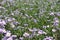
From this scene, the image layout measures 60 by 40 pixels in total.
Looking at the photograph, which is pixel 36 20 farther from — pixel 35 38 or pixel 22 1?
pixel 22 1

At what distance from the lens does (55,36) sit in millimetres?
4355

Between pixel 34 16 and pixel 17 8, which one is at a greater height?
pixel 17 8

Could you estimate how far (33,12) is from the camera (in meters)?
5.49

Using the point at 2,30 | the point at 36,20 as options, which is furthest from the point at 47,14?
the point at 2,30

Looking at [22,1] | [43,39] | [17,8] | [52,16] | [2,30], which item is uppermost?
[22,1]

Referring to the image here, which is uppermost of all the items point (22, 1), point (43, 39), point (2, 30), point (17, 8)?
point (22, 1)

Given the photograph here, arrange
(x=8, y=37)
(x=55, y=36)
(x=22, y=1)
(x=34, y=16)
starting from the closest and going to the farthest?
(x=8, y=37) < (x=55, y=36) < (x=34, y=16) < (x=22, y=1)

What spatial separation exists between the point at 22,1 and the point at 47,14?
134cm

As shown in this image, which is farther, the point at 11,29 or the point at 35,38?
the point at 11,29

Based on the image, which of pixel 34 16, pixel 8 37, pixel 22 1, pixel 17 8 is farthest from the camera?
pixel 22 1

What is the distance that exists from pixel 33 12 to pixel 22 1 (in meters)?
1.14

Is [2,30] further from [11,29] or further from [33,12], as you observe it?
[33,12]

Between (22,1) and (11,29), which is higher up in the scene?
(22,1)

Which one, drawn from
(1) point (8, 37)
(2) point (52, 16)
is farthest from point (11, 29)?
(2) point (52, 16)
